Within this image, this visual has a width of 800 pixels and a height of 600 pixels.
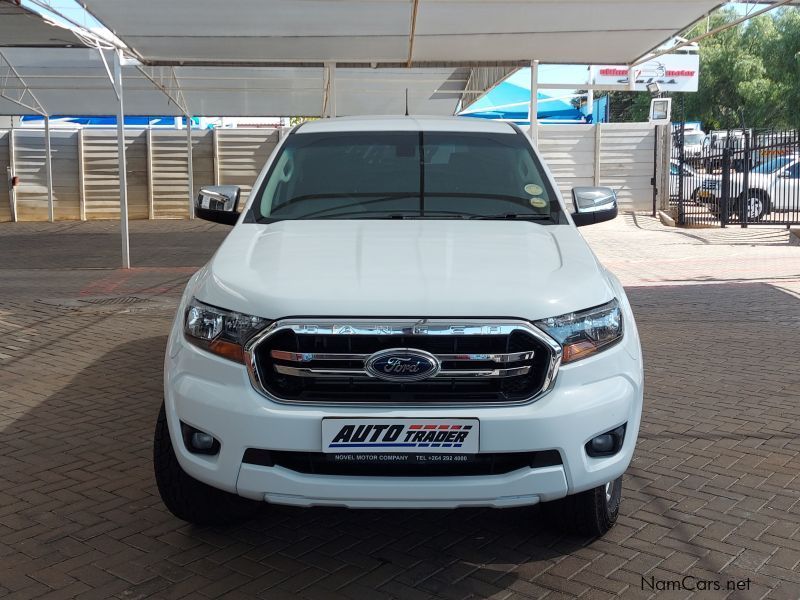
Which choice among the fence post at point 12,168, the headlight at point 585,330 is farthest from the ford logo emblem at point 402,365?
the fence post at point 12,168

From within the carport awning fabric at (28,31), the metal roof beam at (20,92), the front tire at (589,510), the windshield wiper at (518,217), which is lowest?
the front tire at (589,510)

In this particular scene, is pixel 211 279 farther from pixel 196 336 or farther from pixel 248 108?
pixel 248 108

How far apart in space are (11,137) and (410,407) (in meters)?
24.8

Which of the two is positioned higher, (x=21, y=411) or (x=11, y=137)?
(x=11, y=137)

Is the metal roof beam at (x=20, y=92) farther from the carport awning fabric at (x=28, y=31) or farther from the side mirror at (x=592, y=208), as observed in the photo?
the side mirror at (x=592, y=208)

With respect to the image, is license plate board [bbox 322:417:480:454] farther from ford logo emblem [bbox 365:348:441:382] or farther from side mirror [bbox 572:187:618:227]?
side mirror [bbox 572:187:618:227]

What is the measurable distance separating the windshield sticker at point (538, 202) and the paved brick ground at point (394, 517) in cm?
143

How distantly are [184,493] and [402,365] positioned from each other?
3.81ft

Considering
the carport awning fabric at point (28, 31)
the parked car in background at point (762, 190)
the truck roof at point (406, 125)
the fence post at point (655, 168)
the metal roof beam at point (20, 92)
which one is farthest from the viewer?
the fence post at point (655, 168)

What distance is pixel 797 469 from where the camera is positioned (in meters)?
5.02

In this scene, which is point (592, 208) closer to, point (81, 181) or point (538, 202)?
point (538, 202)

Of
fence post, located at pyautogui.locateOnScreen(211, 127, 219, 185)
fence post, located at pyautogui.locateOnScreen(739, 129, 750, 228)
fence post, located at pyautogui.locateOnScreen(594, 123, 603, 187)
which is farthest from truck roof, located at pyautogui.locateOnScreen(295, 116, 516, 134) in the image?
fence post, located at pyautogui.locateOnScreen(211, 127, 219, 185)

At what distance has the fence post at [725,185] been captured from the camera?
2056 centimetres

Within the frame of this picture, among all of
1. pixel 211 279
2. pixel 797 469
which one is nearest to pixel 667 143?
pixel 797 469
